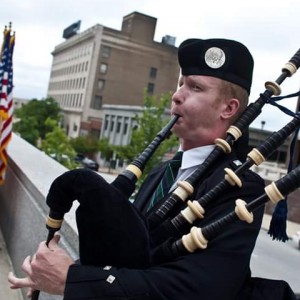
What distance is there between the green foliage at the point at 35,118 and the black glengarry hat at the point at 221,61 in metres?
61.2

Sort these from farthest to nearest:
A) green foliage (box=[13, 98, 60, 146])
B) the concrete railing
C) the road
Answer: green foliage (box=[13, 98, 60, 146])
the concrete railing
the road

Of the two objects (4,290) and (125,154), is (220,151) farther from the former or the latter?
(125,154)

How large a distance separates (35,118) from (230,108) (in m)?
68.3

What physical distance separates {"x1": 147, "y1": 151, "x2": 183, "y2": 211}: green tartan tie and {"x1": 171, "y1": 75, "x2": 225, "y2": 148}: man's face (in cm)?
20

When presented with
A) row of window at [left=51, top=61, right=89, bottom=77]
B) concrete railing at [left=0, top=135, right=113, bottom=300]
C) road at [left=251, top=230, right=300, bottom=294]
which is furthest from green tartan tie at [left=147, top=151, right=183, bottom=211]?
row of window at [left=51, top=61, right=89, bottom=77]

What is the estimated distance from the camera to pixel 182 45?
1.95m

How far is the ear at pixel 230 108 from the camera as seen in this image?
1.81 meters

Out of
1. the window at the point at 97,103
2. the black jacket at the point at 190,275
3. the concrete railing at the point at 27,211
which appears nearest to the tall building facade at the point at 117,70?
the window at the point at 97,103

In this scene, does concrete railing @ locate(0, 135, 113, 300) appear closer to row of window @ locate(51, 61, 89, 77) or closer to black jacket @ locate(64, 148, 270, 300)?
black jacket @ locate(64, 148, 270, 300)

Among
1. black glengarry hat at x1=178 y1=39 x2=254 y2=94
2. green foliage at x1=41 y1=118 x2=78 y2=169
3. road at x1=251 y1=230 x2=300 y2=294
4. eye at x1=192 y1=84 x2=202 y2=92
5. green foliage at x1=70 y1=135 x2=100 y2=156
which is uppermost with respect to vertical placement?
black glengarry hat at x1=178 y1=39 x2=254 y2=94

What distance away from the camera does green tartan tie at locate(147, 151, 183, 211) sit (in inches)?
76.6

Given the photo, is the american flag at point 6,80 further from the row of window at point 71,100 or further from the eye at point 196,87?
the row of window at point 71,100

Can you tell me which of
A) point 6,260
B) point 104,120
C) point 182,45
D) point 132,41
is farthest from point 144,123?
point 132,41

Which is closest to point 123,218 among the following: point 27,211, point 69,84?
point 27,211
